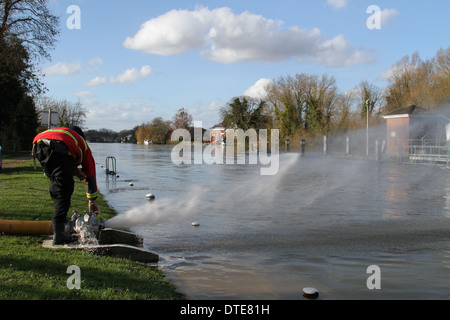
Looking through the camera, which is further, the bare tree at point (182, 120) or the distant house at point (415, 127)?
the bare tree at point (182, 120)

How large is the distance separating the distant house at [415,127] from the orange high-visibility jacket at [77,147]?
36435 mm

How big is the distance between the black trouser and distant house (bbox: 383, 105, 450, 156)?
3682cm

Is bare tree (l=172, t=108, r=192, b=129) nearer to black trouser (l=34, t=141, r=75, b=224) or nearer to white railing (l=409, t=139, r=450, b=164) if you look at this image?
white railing (l=409, t=139, r=450, b=164)

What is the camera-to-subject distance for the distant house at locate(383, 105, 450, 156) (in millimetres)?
38312

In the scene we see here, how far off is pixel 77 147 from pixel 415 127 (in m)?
38.8

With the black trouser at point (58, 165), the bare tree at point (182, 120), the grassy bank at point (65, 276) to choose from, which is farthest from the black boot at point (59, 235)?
the bare tree at point (182, 120)

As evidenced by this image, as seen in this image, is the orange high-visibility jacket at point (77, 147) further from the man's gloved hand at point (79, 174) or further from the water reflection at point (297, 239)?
the water reflection at point (297, 239)

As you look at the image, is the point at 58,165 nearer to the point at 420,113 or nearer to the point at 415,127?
the point at 420,113

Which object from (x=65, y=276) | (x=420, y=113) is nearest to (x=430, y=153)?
(x=420, y=113)

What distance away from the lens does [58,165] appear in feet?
19.1

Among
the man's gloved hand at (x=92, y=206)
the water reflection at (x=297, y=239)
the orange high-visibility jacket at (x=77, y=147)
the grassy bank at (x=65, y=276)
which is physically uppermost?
the orange high-visibility jacket at (x=77, y=147)

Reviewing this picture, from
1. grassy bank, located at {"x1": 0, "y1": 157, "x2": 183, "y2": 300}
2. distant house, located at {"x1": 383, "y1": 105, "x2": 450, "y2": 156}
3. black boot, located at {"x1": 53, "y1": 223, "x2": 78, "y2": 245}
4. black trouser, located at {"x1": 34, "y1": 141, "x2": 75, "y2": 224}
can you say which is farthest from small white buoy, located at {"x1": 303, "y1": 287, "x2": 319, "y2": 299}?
distant house, located at {"x1": 383, "y1": 105, "x2": 450, "y2": 156}

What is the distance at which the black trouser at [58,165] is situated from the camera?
5766 mm
